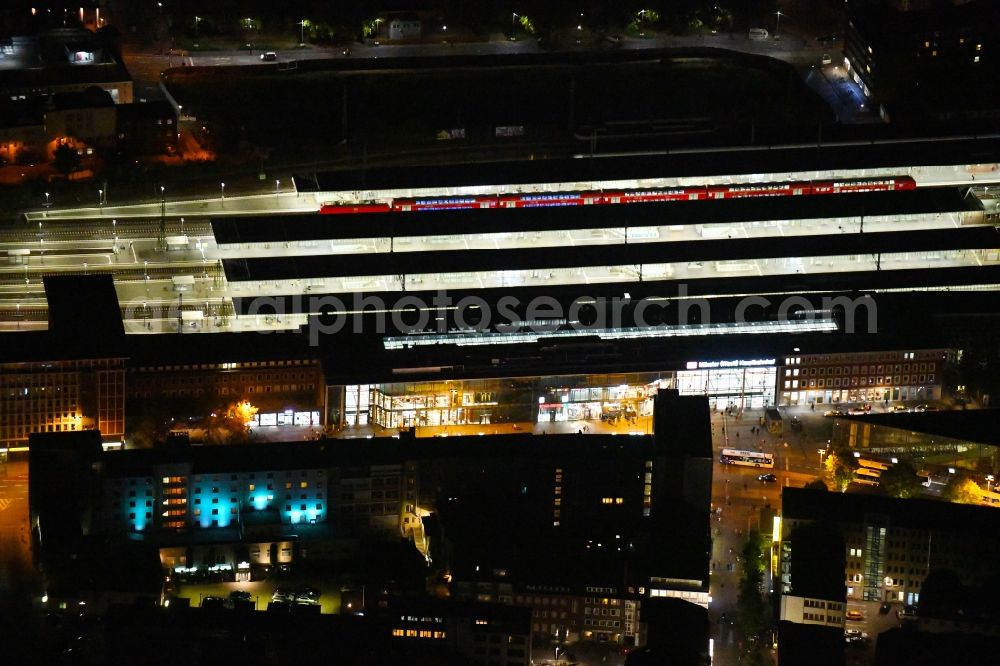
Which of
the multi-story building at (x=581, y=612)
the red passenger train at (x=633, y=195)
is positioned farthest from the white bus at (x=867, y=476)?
the red passenger train at (x=633, y=195)

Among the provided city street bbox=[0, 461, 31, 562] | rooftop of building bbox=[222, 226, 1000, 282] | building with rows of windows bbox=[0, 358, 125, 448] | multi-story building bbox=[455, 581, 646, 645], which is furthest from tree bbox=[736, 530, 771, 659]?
building with rows of windows bbox=[0, 358, 125, 448]

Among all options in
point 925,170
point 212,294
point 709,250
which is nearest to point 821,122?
point 925,170

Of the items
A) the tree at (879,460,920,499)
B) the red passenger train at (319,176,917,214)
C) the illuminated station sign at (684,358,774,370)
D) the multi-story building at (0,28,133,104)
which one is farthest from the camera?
the multi-story building at (0,28,133,104)

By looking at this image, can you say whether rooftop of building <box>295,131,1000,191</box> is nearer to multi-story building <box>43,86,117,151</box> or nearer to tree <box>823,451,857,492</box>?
multi-story building <box>43,86,117,151</box>

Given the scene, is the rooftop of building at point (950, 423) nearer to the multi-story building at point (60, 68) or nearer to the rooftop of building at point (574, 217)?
the rooftop of building at point (574, 217)

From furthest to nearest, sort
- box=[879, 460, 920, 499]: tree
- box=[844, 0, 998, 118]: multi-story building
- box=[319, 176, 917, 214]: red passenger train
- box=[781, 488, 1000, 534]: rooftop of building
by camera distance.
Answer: box=[844, 0, 998, 118]: multi-story building → box=[319, 176, 917, 214]: red passenger train → box=[879, 460, 920, 499]: tree → box=[781, 488, 1000, 534]: rooftop of building
